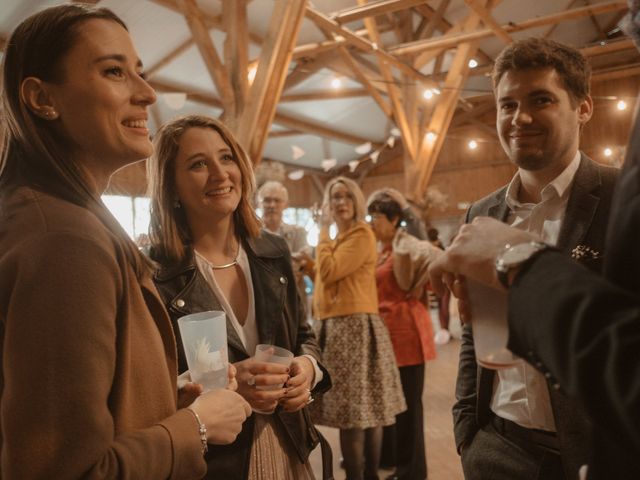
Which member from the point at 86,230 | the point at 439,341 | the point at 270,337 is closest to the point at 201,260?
the point at 270,337

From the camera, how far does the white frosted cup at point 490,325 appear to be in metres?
0.80

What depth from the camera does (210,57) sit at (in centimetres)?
468

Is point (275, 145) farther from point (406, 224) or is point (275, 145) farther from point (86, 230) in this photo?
point (86, 230)

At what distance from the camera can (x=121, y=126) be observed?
987 mm

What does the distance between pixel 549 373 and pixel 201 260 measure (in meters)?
1.15

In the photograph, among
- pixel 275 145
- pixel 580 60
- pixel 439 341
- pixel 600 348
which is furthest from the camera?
pixel 275 145

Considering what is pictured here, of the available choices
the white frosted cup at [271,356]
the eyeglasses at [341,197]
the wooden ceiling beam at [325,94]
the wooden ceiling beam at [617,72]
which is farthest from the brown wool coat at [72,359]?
the wooden ceiling beam at [617,72]

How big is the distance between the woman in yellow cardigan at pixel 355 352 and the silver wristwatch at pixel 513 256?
7.52 ft

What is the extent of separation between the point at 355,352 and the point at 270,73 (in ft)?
8.05

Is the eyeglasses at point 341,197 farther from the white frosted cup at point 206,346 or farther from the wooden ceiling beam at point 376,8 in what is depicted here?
the wooden ceiling beam at point 376,8

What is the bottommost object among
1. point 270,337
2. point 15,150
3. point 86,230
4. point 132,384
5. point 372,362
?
point 372,362

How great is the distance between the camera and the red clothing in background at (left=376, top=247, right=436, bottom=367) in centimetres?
331

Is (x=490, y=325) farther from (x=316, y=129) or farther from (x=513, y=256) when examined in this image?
(x=316, y=129)

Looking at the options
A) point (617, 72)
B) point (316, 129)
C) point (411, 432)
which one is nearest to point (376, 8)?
point (411, 432)
